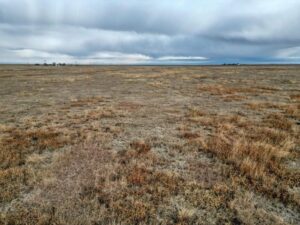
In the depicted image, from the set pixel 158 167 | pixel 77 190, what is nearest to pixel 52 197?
→ pixel 77 190

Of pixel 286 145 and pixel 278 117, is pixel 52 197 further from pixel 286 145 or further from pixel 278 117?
pixel 278 117

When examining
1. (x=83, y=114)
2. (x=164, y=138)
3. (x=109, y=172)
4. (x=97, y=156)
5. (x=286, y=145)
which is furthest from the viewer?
(x=83, y=114)

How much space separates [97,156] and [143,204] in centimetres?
300

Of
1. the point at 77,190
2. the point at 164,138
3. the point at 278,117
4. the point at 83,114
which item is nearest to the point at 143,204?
the point at 77,190

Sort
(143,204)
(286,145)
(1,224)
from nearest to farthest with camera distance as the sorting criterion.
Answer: (1,224), (143,204), (286,145)

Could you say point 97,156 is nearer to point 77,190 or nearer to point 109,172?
point 109,172

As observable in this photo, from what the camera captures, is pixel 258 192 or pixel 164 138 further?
pixel 164 138

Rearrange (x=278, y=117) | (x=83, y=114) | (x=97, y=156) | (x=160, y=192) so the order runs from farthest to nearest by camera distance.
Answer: (x=83, y=114) → (x=278, y=117) → (x=97, y=156) → (x=160, y=192)

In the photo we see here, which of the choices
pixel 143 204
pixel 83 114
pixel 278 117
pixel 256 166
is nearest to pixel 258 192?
pixel 256 166

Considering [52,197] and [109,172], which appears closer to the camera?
[52,197]

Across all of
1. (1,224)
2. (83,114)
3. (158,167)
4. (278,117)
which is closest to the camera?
(1,224)

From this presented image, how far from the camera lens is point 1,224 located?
4.27 m

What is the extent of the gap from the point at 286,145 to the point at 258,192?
12.5ft

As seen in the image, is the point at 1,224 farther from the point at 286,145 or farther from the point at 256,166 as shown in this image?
the point at 286,145
